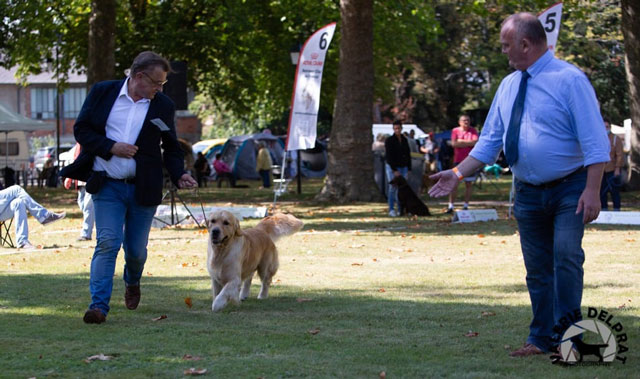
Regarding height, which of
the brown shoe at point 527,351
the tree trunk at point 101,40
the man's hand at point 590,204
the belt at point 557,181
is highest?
the tree trunk at point 101,40

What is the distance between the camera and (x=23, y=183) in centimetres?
3697

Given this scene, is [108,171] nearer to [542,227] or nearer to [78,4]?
[542,227]

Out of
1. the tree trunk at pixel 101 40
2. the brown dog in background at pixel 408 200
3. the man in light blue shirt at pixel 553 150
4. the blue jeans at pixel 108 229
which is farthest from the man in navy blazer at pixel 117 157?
the tree trunk at pixel 101 40

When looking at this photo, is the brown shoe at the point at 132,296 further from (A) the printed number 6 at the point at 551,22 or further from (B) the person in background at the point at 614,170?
(B) the person in background at the point at 614,170

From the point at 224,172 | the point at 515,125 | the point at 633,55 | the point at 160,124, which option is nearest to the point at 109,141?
the point at 160,124

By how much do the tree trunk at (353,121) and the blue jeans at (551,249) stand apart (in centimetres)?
1610

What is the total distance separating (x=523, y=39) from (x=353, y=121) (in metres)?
16.5

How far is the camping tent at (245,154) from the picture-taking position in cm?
4238

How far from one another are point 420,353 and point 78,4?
2425 centimetres

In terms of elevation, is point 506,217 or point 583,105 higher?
point 583,105

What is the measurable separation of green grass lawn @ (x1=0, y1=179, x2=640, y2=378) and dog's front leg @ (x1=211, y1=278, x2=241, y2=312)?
0.40 feet

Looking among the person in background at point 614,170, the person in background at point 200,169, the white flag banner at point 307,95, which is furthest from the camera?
the person in background at point 200,169

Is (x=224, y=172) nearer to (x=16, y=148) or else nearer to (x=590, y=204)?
(x=16, y=148)

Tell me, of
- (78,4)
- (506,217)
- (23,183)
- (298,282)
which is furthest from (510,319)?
(23,183)
